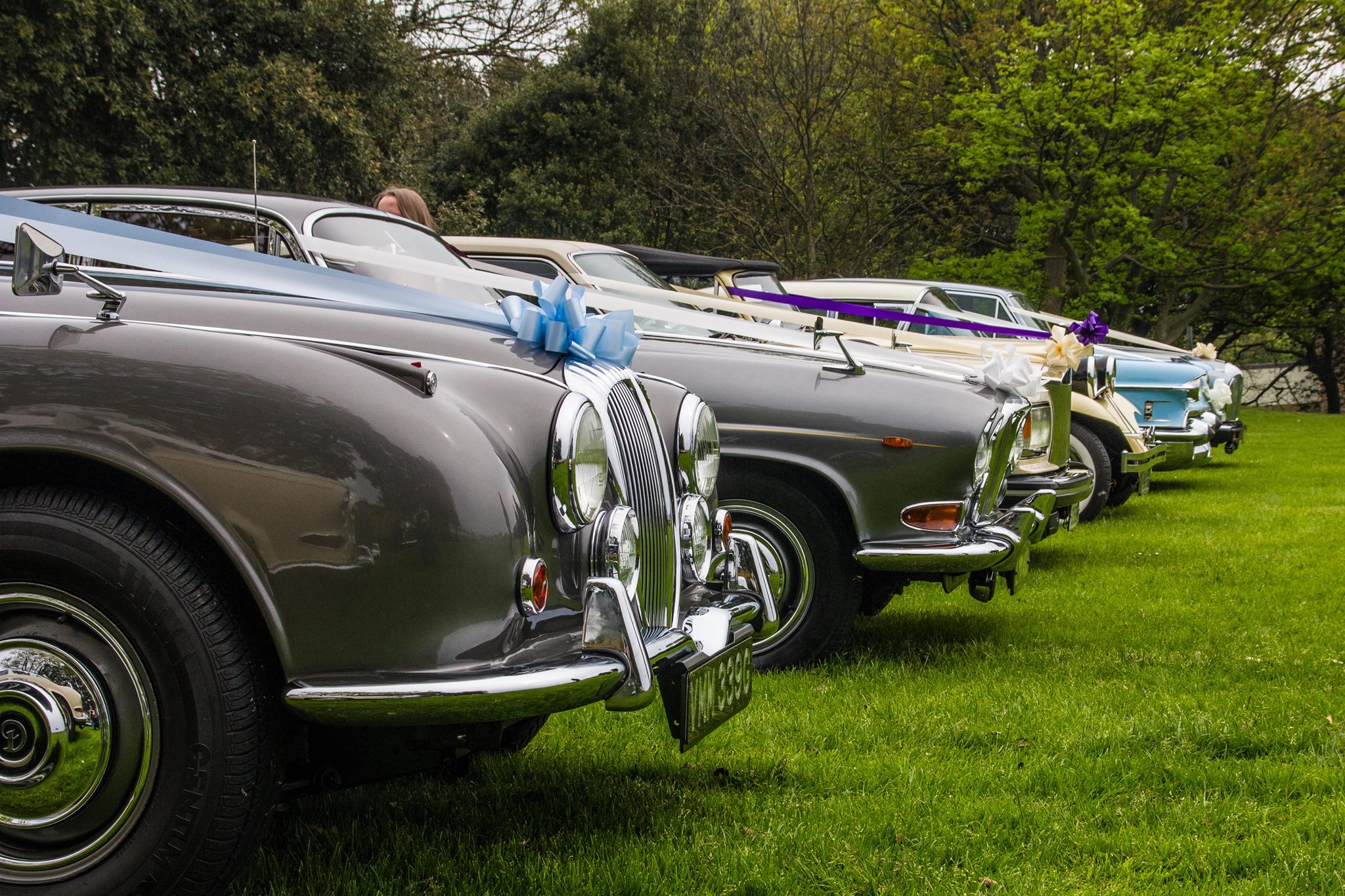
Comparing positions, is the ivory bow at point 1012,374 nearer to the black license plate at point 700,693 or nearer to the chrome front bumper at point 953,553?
the chrome front bumper at point 953,553

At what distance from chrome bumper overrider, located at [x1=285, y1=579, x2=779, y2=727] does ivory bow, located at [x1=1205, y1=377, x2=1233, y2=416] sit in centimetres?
1069

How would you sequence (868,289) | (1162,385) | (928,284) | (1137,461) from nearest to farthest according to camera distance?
(1137,461) → (868,289) → (928,284) → (1162,385)

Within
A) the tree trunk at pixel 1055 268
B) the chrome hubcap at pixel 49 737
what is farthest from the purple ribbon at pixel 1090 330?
the tree trunk at pixel 1055 268

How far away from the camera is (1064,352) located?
21.0ft

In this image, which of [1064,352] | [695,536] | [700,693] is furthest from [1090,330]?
[700,693]

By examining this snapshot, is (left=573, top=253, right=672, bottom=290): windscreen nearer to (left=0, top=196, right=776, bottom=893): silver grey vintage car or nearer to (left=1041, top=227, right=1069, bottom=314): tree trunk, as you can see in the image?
(left=0, top=196, right=776, bottom=893): silver grey vintage car

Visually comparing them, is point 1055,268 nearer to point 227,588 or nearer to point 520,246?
point 520,246

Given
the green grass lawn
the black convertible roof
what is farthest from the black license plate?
the black convertible roof

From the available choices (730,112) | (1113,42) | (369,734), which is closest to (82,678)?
(369,734)

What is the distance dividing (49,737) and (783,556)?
9.11ft

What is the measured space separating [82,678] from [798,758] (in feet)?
6.48

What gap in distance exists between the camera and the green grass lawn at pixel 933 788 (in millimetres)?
2641

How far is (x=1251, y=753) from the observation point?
354 cm

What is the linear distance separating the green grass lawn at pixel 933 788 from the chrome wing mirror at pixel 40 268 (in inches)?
49.0
